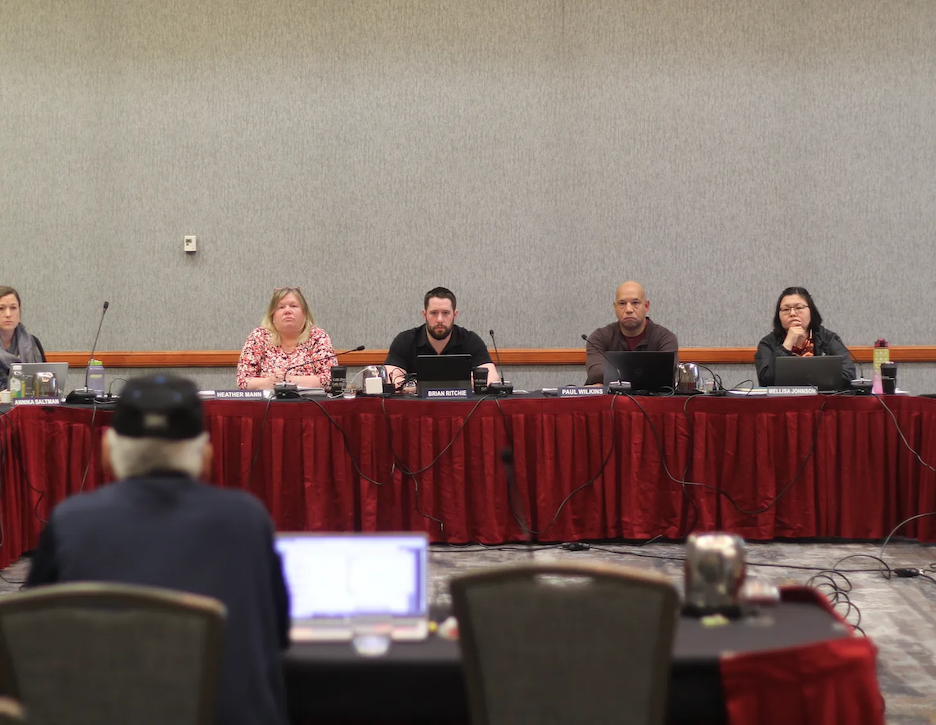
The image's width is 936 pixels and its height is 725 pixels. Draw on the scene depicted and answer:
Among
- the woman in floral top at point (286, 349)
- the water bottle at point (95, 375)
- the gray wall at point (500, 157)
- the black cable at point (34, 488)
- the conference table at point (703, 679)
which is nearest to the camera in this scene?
the conference table at point (703, 679)

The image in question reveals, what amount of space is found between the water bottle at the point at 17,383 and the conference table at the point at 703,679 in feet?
10.0

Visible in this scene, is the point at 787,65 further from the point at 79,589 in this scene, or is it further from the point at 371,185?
the point at 79,589

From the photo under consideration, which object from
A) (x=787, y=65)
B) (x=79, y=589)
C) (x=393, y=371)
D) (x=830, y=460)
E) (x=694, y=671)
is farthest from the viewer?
(x=787, y=65)

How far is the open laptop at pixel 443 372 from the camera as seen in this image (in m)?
4.10

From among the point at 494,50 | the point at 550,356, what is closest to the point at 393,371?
the point at 550,356

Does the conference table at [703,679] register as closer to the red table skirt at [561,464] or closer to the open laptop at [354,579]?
the open laptop at [354,579]

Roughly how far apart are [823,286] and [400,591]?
503cm

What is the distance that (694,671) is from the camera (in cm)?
149

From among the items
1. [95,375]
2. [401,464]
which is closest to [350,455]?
[401,464]

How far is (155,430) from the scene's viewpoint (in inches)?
55.9

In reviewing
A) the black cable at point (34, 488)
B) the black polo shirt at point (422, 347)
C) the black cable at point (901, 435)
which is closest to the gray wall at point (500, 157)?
the black polo shirt at point (422, 347)

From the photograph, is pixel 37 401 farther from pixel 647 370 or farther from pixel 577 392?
pixel 647 370

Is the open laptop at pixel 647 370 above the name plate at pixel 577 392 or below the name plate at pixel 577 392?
above

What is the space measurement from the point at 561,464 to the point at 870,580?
131cm
